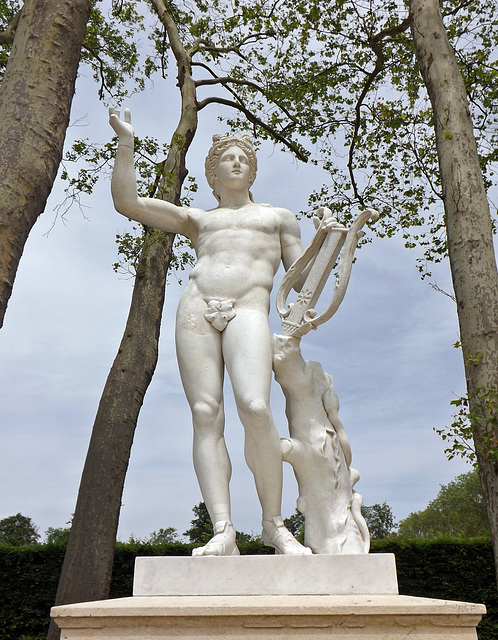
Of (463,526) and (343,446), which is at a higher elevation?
(463,526)

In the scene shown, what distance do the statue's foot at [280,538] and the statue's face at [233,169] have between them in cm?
225

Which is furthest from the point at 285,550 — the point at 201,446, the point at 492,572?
the point at 492,572

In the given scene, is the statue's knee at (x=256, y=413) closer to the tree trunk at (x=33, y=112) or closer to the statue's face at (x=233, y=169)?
the statue's face at (x=233, y=169)

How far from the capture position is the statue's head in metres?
4.70

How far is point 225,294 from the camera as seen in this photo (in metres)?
4.12

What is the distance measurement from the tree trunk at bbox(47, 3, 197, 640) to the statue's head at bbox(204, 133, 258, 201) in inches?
158

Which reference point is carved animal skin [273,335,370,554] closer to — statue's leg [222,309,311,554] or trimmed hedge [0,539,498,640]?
statue's leg [222,309,311,554]

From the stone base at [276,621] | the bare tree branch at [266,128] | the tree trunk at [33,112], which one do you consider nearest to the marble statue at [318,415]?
the stone base at [276,621]

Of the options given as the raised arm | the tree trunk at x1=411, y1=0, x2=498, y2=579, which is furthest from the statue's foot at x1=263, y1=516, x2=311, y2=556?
the tree trunk at x1=411, y1=0, x2=498, y2=579

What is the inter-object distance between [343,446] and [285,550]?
793mm

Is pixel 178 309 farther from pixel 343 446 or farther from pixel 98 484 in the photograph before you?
pixel 98 484

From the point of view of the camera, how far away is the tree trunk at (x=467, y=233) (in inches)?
241

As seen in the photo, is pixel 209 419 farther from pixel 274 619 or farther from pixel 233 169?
pixel 233 169

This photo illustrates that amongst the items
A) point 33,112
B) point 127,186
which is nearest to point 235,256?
point 127,186
